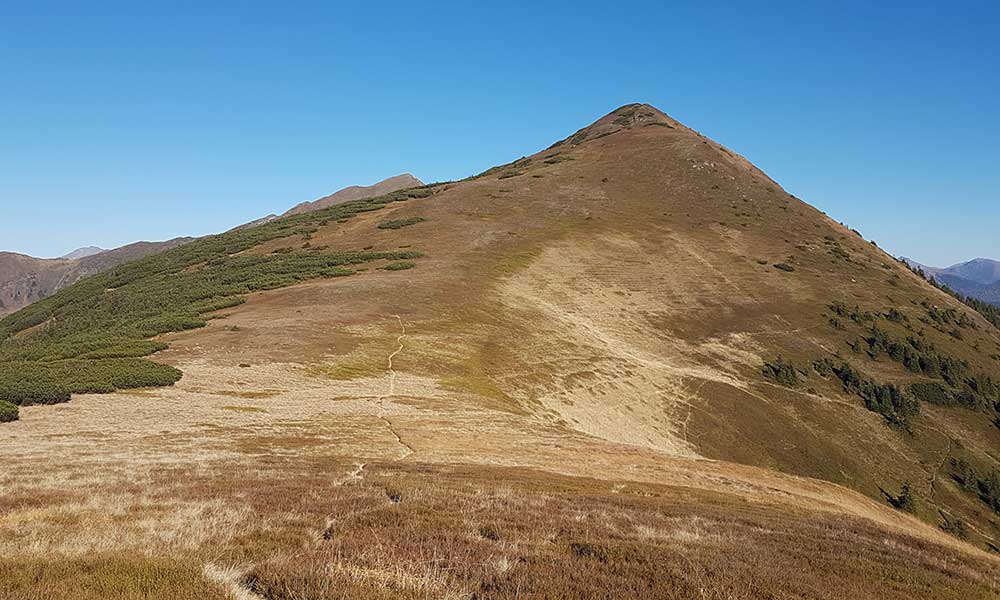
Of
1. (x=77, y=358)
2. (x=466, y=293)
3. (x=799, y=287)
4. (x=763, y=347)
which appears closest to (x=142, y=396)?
(x=77, y=358)

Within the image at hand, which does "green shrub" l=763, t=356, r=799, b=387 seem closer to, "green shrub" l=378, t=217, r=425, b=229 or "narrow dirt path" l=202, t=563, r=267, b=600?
"narrow dirt path" l=202, t=563, r=267, b=600

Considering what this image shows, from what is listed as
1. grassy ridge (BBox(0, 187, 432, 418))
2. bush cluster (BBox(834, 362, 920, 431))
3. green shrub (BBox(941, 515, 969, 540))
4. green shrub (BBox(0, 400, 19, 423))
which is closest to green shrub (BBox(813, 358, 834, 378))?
bush cluster (BBox(834, 362, 920, 431))

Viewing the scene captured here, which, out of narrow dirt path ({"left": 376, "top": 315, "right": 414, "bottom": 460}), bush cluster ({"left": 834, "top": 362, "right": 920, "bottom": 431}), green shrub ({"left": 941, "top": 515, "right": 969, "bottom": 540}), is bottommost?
green shrub ({"left": 941, "top": 515, "right": 969, "bottom": 540})

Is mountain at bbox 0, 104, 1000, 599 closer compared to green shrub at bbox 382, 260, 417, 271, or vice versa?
mountain at bbox 0, 104, 1000, 599

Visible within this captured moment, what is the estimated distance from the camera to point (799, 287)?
264ft

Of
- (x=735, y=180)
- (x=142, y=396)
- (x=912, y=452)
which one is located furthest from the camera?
(x=735, y=180)

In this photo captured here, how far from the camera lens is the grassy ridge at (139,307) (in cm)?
3073

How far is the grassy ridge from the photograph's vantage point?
3073 centimetres

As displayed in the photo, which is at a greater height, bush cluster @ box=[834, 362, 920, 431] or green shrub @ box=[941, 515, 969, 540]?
bush cluster @ box=[834, 362, 920, 431]

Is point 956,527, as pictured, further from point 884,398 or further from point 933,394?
point 933,394

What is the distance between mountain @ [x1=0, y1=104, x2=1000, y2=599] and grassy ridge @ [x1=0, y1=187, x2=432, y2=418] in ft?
1.50

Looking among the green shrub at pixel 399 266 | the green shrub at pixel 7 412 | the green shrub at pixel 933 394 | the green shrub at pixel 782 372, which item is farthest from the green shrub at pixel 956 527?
the green shrub at pixel 399 266

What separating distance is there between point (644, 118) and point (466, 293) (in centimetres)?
13019

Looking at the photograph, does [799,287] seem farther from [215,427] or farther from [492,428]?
[215,427]
